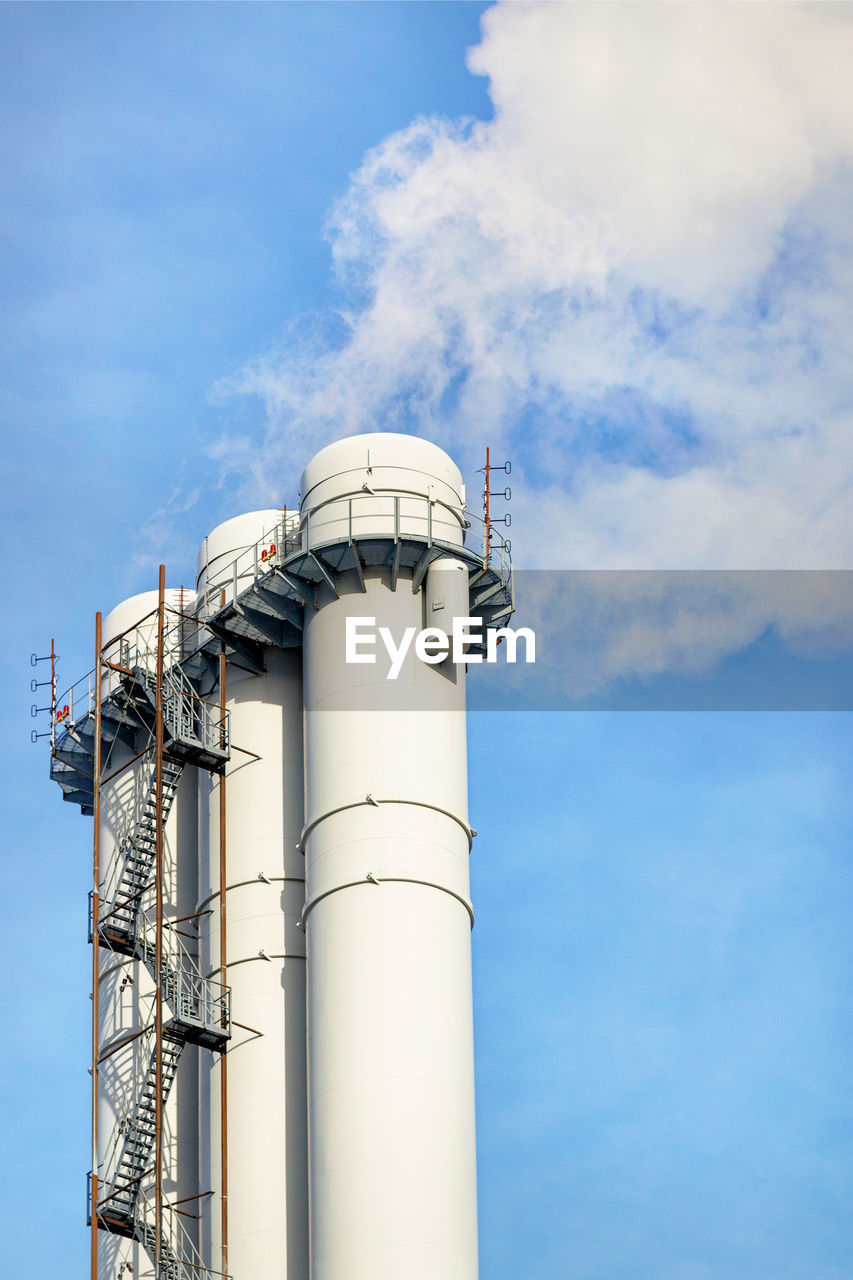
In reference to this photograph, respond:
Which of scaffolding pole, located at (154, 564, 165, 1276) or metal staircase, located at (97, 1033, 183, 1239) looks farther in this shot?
metal staircase, located at (97, 1033, 183, 1239)

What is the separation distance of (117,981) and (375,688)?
14.7 m

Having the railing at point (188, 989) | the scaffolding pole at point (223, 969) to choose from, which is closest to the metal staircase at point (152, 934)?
the railing at point (188, 989)

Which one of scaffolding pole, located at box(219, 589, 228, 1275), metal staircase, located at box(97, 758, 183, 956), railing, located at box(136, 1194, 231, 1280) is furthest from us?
metal staircase, located at box(97, 758, 183, 956)

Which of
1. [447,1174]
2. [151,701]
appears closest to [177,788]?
[151,701]

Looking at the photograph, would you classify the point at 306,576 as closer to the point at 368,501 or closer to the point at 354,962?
the point at 368,501

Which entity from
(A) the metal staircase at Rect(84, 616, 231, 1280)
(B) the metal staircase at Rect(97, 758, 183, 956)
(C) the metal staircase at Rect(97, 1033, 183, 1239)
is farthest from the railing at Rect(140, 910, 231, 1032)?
(C) the metal staircase at Rect(97, 1033, 183, 1239)

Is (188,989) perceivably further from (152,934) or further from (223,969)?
(152,934)

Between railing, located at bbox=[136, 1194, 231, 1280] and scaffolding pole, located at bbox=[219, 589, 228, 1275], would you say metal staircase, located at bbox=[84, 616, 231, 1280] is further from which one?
scaffolding pole, located at bbox=[219, 589, 228, 1275]

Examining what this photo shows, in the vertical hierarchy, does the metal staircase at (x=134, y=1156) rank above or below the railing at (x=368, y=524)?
below

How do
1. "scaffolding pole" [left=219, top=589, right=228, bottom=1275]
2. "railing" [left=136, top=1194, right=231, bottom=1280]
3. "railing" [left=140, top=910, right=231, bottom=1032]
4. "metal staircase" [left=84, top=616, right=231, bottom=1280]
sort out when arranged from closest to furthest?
"railing" [left=136, top=1194, right=231, bottom=1280] → "scaffolding pole" [left=219, top=589, right=228, bottom=1275] → "metal staircase" [left=84, top=616, right=231, bottom=1280] → "railing" [left=140, top=910, right=231, bottom=1032]

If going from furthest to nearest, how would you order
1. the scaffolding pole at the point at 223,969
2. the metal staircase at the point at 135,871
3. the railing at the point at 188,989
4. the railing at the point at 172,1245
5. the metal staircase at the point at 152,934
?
the metal staircase at the point at 135,871
the railing at the point at 188,989
the metal staircase at the point at 152,934
the scaffolding pole at the point at 223,969
the railing at the point at 172,1245

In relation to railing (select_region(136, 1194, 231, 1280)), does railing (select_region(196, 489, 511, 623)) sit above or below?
above

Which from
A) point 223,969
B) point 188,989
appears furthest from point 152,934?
point 223,969

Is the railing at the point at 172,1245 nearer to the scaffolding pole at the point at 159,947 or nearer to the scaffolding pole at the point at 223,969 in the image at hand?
the scaffolding pole at the point at 159,947
